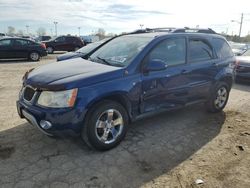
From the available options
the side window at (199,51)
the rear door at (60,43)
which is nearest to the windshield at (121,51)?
the side window at (199,51)

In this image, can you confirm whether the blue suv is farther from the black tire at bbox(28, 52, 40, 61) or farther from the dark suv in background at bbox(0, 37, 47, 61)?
the black tire at bbox(28, 52, 40, 61)

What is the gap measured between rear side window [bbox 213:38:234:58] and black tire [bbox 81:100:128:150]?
2864 mm

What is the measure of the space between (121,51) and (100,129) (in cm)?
151

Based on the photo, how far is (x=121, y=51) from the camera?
466cm

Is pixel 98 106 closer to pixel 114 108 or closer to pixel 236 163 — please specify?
pixel 114 108

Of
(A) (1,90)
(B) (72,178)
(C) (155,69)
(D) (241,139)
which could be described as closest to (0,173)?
(B) (72,178)

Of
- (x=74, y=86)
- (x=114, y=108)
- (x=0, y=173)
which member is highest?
(x=74, y=86)

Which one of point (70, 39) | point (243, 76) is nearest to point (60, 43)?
point (70, 39)

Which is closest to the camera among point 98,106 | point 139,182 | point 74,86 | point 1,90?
point 139,182

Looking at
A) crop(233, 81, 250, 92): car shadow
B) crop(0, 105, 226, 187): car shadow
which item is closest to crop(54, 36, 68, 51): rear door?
crop(233, 81, 250, 92): car shadow

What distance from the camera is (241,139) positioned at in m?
4.63

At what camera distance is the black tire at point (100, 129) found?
3713 millimetres

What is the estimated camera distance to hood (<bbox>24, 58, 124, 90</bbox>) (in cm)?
356

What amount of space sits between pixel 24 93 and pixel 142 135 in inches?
82.4
